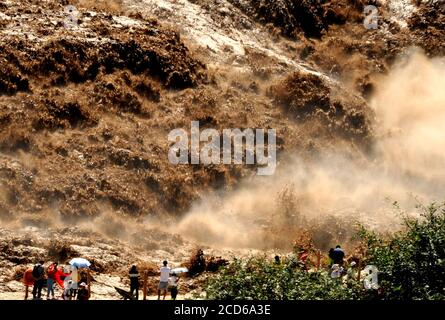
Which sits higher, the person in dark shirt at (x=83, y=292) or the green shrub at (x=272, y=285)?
the green shrub at (x=272, y=285)

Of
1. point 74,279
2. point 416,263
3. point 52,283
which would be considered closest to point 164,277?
point 74,279

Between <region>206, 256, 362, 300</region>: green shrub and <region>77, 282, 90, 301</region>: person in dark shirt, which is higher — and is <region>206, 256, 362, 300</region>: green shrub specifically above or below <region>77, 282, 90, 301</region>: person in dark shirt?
above

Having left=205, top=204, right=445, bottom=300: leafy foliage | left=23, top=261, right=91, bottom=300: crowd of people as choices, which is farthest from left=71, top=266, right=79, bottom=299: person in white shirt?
left=205, top=204, right=445, bottom=300: leafy foliage

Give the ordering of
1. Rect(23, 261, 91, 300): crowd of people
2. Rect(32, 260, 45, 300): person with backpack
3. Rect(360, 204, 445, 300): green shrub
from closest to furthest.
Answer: Rect(360, 204, 445, 300): green shrub → Rect(32, 260, 45, 300): person with backpack → Rect(23, 261, 91, 300): crowd of people

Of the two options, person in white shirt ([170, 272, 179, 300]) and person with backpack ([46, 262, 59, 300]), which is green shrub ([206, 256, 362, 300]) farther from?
person with backpack ([46, 262, 59, 300])

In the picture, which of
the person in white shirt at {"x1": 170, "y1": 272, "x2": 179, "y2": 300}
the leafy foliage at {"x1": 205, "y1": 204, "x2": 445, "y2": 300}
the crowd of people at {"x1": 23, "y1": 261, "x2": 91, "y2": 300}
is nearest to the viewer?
the leafy foliage at {"x1": 205, "y1": 204, "x2": 445, "y2": 300}

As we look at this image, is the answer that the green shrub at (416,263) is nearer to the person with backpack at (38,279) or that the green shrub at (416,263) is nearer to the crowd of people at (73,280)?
the crowd of people at (73,280)

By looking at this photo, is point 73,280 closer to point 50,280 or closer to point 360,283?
point 50,280

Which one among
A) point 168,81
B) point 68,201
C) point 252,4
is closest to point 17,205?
point 68,201

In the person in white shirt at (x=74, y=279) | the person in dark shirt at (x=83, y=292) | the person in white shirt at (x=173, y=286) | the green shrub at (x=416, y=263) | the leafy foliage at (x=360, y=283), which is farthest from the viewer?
the person in white shirt at (x=173, y=286)

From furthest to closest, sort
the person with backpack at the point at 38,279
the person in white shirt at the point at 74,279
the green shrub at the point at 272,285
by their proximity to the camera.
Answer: the person in white shirt at the point at 74,279 < the person with backpack at the point at 38,279 < the green shrub at the point at 272,285

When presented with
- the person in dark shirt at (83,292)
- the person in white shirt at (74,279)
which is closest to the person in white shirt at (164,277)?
the person in dark shirt at (83,292)

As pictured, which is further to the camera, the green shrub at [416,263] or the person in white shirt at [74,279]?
the person in white shirt at [74,279]

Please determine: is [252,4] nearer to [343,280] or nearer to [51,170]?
[51,170]
